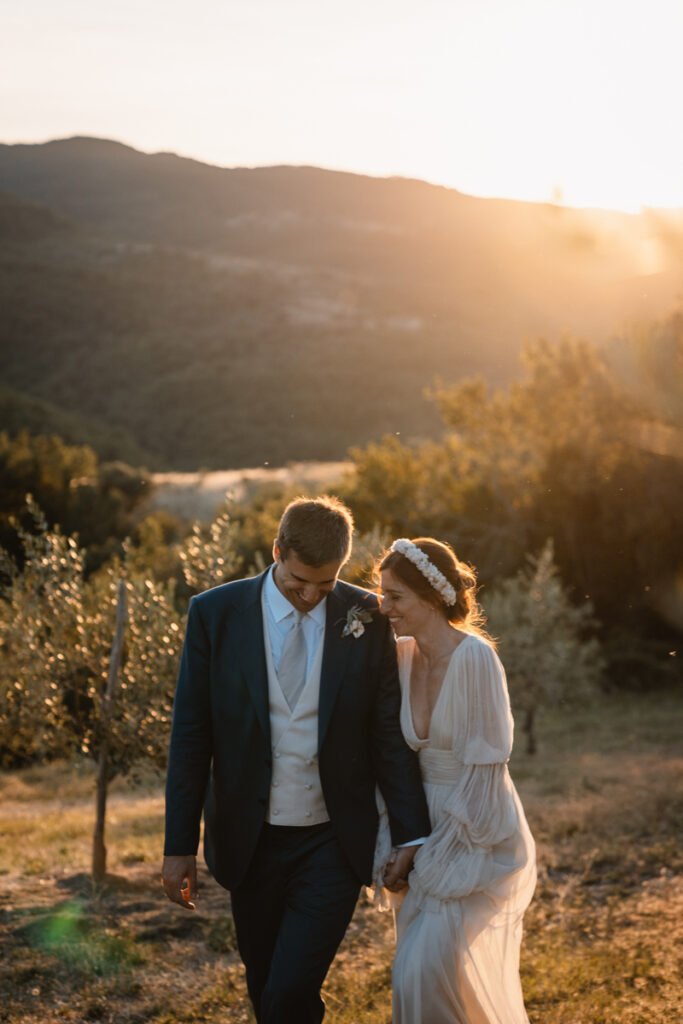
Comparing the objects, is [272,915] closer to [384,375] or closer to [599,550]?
[599,550]

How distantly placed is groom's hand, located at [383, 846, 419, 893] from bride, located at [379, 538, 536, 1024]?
37 mm

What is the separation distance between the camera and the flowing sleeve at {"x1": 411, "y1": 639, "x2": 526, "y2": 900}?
3.90 m

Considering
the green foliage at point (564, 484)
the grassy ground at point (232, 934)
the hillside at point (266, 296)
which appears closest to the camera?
the grassy ground at point (232, 934)

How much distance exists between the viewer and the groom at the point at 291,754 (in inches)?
147

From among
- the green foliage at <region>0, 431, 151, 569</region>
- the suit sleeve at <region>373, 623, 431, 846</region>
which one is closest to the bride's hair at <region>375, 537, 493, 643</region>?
the suit sleeve at <region>373, 623, 431, 846</region>

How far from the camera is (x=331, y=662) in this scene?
3793mm

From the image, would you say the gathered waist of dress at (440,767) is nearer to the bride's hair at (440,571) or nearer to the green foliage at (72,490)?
the bride's hair at (440,571)

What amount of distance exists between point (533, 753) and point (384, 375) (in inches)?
2297

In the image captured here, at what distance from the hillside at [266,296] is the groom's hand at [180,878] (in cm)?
2893

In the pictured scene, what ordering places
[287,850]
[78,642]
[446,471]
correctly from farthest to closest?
1. [446,471]
2. [78,642]
3. [287,850]

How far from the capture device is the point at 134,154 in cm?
12756

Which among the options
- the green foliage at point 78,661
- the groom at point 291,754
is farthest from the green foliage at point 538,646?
the groom at point 291,754

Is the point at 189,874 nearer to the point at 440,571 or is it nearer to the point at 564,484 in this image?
the point at 440,571

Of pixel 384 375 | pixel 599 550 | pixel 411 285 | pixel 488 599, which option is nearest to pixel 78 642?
pixel 488 599
